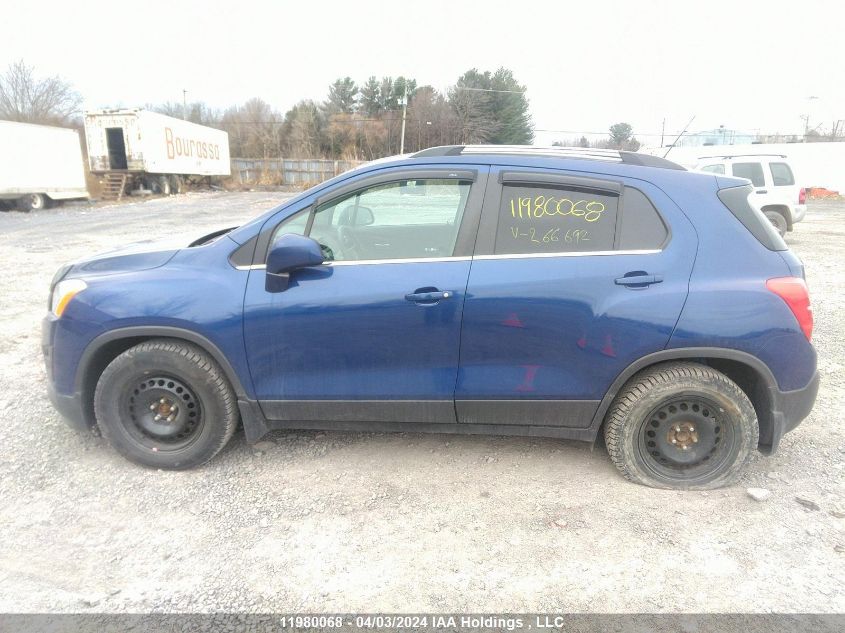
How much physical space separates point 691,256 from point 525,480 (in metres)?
1.51

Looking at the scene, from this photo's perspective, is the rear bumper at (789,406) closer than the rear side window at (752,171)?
Yes

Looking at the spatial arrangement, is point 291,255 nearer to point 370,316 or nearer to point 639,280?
point 370,316

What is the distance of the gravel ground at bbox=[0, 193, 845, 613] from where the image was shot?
2.38 m

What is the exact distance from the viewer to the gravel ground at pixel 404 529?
2.38 metres

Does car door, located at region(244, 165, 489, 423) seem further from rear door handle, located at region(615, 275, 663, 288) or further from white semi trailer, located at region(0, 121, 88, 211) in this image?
white semi trailer, located at region(0, 121, 88, 211)

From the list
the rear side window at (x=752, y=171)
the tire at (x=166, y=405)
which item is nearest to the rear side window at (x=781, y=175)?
the rear side window at (x=752, y=171)

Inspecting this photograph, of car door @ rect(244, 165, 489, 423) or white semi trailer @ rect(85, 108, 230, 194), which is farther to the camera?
white semi trailer @ rect(85, 108, 230, 194)

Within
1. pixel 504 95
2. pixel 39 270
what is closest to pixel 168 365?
pixel 39 270

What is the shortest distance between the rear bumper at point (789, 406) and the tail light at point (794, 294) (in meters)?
0.34

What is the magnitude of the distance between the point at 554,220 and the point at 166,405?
242 cm

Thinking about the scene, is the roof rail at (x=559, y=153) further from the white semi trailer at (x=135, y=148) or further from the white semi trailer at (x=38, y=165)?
the white semi trailer at (x=135, y=148)

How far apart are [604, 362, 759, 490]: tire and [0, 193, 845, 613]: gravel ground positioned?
11cm

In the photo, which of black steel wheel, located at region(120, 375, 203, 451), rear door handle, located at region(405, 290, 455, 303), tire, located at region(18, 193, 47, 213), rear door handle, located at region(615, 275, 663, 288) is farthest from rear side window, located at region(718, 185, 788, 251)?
tire, located at region(18, 193, 47, 213)

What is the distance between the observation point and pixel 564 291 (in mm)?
2896
